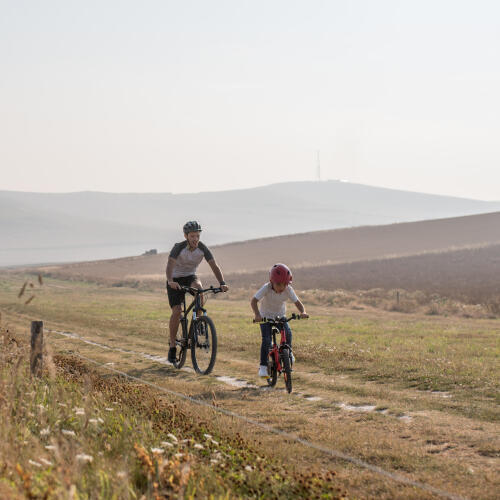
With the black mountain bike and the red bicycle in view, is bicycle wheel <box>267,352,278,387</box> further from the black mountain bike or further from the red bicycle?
the black mountain bike

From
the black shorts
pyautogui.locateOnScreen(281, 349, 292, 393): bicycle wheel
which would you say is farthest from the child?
the black shorts

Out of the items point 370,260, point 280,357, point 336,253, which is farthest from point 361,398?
point 336,253

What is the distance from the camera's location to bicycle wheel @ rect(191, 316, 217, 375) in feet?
37.1

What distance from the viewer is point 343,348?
15.0m

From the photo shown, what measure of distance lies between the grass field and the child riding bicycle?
4.24ft

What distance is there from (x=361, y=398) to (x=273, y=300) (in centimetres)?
187

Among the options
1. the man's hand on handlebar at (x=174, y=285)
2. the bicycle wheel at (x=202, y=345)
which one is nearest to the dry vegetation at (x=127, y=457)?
the bicycle wheel at (x=202, y=345)

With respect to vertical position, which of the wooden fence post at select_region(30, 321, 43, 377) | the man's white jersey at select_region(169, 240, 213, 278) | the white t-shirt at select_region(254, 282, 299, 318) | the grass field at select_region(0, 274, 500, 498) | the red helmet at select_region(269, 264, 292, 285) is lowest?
the grass field at select_region(0, 274, 500, 498)

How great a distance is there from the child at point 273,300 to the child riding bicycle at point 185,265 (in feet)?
4.65

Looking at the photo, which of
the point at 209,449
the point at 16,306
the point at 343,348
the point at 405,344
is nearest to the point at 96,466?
the point at 209,449

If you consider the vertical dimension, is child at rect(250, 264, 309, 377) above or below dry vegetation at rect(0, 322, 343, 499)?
above

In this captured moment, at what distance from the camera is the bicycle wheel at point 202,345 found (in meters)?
11.3

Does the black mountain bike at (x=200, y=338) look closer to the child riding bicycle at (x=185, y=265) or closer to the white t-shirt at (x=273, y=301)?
the child riding bicycle at (x=185, y=265)

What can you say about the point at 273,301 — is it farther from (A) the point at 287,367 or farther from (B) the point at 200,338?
(B) the point at 200,338
